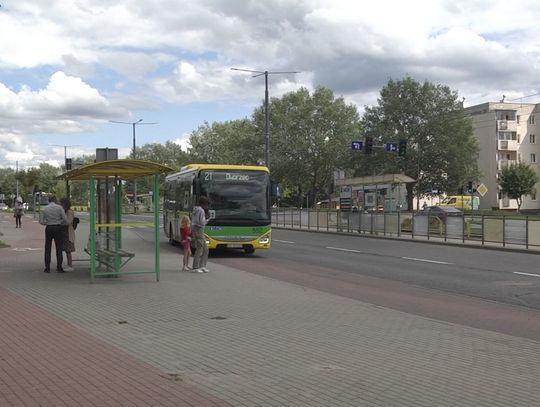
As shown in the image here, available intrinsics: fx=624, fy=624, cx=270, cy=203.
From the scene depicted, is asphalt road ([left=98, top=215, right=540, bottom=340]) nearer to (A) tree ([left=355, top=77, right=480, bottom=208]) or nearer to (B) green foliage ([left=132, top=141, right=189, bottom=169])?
(A) tree ([left=355, top=77, right=480, bottom=208])

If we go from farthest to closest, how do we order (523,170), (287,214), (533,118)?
(533,118), (523,170), (287,214)

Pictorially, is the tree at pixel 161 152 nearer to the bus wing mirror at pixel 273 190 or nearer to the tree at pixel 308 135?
the tree at pixel 308 135

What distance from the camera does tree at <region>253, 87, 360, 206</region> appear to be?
90.1 m

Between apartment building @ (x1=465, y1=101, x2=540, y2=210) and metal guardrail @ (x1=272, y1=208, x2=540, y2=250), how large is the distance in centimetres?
6270

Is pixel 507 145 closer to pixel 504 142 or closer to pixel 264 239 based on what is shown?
pixel 504 142

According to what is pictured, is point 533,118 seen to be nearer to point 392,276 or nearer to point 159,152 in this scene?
point 159,152

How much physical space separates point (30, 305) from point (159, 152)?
126885mm

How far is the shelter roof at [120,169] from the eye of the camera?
37.8ft

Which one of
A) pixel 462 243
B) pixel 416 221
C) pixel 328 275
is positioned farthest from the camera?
pixel 416 221

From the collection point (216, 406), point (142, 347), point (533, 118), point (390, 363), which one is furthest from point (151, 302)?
point (533, 118)

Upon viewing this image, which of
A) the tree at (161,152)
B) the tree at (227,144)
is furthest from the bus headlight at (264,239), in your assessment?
the tree at (161,152)

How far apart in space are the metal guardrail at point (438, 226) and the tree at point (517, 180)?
51.9 meters

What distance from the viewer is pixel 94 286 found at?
1183cm

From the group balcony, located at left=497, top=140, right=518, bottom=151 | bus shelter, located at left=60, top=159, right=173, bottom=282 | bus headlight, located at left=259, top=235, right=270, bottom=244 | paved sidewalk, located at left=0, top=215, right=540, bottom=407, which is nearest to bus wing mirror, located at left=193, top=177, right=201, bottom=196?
bus headlight, located at left=259, top=235, right=270, bottom=244
